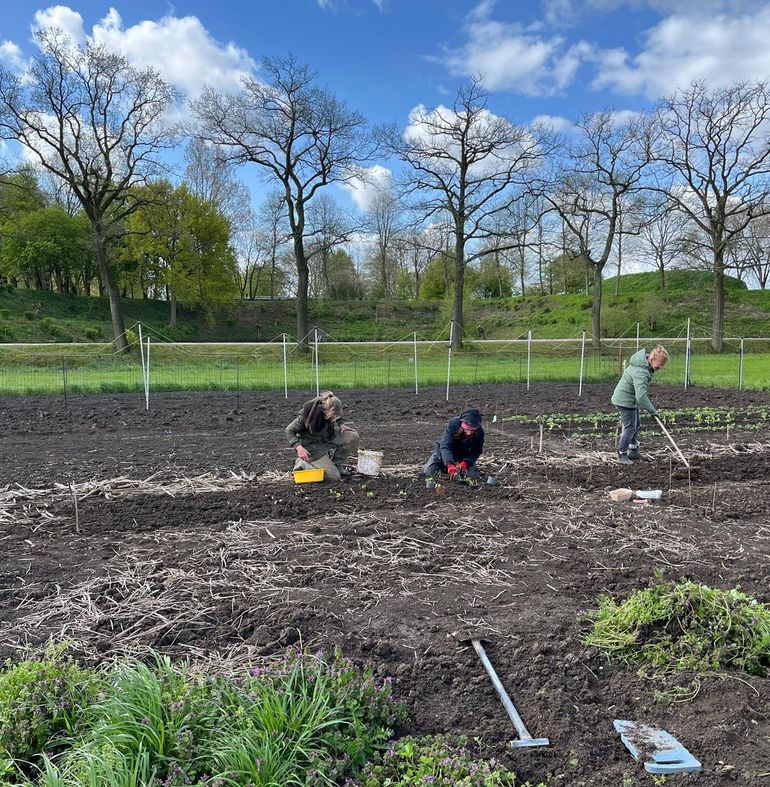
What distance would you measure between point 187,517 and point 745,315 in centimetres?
4608

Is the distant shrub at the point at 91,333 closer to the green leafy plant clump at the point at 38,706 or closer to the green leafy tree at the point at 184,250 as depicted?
the green leafy tree at the point at 184,250

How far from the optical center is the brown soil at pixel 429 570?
2854 mm

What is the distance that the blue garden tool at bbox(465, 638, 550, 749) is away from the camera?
2604mm

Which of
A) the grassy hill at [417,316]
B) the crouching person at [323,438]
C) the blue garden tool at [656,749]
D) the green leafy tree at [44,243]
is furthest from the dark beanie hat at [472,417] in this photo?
the green leafy tree at [44,243]

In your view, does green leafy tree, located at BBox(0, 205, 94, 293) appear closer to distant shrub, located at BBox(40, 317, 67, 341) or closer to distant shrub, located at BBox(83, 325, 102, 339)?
distant shrub, located at BBox(83, 325, 102, 339)

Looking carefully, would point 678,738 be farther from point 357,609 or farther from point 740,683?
point 357,609

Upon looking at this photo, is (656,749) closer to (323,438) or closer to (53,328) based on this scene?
(323,438)

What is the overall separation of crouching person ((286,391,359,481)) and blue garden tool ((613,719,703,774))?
4.68 meters

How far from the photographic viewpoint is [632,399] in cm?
817

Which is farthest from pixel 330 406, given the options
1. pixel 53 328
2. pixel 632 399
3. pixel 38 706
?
pixel 53 328

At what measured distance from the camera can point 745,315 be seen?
42125 mm

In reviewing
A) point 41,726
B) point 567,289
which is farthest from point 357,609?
point 567,289

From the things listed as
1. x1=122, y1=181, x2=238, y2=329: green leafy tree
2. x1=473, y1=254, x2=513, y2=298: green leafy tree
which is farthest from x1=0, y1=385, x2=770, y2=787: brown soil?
x1=473, y1=254, x2=513, y2=298: green leafy tree

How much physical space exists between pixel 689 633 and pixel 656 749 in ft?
3.07
